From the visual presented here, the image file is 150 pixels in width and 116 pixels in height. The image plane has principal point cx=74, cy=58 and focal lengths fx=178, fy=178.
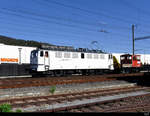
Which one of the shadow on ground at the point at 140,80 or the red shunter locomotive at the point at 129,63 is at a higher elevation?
the red shunter locomotive at the point at 129,63

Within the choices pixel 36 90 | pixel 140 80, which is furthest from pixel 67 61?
pixel 36 90

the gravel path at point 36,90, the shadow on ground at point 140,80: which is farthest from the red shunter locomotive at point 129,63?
the gravel path at point 36,90

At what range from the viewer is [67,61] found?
2283cm

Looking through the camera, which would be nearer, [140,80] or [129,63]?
[140,80]

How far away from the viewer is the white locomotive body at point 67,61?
68.3 ft

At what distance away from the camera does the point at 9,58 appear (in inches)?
1102

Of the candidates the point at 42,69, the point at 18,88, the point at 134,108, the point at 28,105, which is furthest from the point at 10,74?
the point at 134,108

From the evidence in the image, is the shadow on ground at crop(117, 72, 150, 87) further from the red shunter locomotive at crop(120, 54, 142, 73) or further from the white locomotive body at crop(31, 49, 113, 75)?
the red shunter locomotive at crop(120, 54, 142, 73)

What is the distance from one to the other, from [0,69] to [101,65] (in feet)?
49.3

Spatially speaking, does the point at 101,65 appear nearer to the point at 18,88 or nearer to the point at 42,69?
the point at 42,69

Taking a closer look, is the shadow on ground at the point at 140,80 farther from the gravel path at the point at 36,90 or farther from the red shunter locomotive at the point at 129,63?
the red shunter locomotive at the point at 129,63

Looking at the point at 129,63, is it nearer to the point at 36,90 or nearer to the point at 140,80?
the point at 140,80

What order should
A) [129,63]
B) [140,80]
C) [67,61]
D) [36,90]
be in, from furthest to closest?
[129,63] < [67,61] < [140,80] < [36,90]

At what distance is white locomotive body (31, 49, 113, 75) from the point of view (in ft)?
68.3
